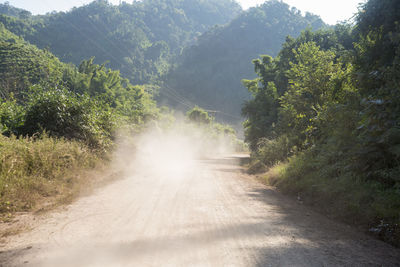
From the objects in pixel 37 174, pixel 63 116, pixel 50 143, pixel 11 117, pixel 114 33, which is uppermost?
pixel 114 33

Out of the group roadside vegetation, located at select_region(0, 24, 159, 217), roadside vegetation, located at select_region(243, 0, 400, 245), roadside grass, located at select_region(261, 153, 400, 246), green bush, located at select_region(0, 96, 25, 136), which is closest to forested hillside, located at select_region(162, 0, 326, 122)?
roadside vegetation, located at select_region(243, 0, 400, 245)

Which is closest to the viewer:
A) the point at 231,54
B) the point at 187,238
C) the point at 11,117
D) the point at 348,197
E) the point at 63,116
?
the point at 187,238

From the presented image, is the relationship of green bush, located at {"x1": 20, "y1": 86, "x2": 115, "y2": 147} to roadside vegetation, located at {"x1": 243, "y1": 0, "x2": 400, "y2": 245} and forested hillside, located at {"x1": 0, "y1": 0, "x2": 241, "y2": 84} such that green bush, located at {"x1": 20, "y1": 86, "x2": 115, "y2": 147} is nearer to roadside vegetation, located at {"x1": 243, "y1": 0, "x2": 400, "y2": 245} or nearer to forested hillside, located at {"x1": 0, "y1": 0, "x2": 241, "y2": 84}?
roadside vegetation, located at {"x1": 243, "y1": 0, "x2": 400, "y2": 245}

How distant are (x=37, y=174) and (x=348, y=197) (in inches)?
288

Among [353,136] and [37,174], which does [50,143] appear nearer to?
[37,174]

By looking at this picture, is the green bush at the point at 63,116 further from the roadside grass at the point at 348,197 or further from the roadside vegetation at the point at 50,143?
the roadside grass at the point at 348,197

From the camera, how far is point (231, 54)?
120125mm

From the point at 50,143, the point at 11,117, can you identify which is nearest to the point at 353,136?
the point at 50,143

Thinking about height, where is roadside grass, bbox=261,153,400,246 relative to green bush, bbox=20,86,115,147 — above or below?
below

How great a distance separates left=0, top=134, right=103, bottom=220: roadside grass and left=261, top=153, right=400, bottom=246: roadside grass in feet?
19.8

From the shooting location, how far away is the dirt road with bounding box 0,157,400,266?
3225 mm

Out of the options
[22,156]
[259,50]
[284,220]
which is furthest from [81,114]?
[259,50]

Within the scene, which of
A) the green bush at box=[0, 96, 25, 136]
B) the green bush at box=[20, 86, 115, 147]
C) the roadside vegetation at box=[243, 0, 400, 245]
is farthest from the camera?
the green bush at box=[20, 86, 115, 147]

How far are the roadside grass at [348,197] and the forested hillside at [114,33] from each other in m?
73.8
